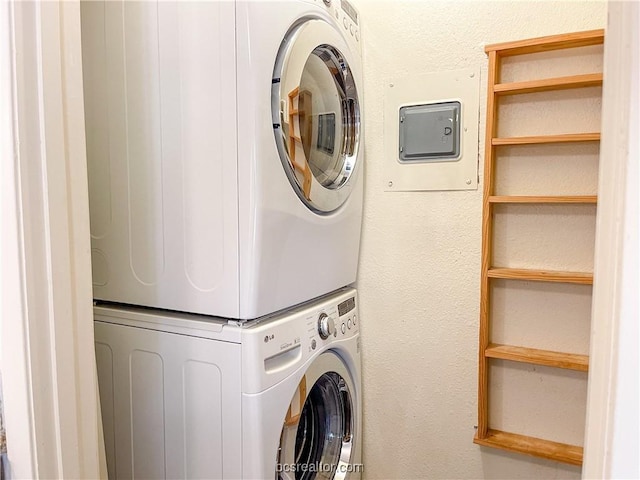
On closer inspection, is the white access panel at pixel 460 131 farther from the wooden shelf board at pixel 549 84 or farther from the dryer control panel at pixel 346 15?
the dryer control panel at pixel 346 15

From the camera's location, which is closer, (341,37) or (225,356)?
(225,356)

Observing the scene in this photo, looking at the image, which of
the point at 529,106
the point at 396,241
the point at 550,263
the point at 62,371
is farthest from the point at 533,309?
the point at 62,371

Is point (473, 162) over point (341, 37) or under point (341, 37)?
under

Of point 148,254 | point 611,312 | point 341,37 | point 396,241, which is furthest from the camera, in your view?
point 396,241

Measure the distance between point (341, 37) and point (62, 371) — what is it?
1.25 m

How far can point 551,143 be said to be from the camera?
5.15 feet

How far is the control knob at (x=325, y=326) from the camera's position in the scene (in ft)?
4.75

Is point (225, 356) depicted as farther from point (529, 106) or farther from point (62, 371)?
point (529, 106)

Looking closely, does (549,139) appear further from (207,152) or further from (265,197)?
(207,152)

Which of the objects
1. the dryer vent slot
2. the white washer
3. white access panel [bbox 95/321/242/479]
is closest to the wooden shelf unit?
the white washer

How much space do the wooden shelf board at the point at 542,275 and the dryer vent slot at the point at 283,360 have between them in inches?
28.8

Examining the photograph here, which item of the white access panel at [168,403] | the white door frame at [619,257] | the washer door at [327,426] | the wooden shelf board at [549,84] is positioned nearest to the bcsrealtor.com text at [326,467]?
the washer door at [327,426]

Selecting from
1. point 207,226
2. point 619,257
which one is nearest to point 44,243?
point 207,226

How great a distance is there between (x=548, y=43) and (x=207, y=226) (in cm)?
119
